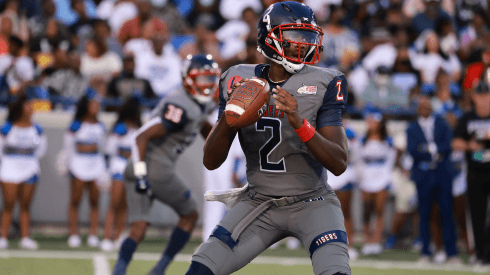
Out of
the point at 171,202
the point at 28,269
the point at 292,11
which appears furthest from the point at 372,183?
the point at 292,11

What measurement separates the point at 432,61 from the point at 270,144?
7958 mm

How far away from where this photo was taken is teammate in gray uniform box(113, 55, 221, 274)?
5.37m

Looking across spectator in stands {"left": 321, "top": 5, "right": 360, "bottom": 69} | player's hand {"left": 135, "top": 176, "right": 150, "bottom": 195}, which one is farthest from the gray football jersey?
spectator in stands {"left": 321, "top": 5, "right": 360, "bottom": 69}

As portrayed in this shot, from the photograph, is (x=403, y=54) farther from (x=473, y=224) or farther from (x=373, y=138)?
(x=473, y=224)

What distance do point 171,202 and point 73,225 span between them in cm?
317

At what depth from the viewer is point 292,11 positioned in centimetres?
331

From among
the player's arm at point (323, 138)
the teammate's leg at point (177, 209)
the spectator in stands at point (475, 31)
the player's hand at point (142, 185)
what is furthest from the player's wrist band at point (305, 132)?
the spectator in stands at point (475, 31)

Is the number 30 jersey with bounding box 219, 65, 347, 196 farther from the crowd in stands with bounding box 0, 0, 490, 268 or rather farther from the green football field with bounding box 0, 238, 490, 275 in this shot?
the crowd in stands with bounding box 0, 0, 490, 268

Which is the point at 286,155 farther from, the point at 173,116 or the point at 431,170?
the point at 431,170

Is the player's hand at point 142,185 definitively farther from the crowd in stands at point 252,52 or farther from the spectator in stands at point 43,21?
the spectator in stands at point 43,21

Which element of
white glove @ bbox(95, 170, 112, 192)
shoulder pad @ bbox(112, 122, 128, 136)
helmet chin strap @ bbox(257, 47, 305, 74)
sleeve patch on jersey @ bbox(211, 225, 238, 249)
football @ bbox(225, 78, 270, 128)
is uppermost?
helmet chin strap @ bbox(257, 47, 305, 74)

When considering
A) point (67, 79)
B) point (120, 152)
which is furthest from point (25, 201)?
point (67, 79)

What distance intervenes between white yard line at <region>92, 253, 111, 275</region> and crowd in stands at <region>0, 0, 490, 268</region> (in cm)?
103

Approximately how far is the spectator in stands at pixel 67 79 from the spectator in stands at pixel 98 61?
0.18 m
